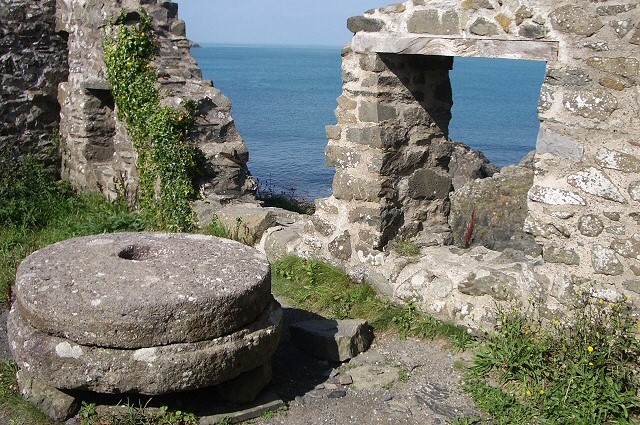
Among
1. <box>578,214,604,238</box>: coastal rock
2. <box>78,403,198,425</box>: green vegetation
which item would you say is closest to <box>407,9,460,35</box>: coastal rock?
<box>578,214,604,238</box>: coastal rock

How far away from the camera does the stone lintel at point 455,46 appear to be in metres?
4.79

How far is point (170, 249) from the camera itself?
4.90m

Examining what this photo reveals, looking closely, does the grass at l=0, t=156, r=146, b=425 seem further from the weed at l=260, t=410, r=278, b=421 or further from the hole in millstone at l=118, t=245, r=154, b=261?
the weed at l=260, t=410, r=278, b=421

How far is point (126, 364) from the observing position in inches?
161

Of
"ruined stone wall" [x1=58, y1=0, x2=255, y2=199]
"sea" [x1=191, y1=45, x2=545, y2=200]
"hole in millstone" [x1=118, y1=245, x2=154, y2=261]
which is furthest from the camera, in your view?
"sea" [x1=191, y1=45, x2=545, y2=200]

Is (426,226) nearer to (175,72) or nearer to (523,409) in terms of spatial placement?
(523,409)

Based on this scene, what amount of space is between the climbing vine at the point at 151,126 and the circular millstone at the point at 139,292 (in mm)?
2579

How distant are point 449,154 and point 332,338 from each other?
6.58ft

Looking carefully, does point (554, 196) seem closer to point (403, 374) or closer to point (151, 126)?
point (403, 374)

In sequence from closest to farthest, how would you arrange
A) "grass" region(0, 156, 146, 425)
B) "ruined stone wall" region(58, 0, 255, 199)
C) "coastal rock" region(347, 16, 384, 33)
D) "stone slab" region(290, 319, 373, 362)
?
"stone slab" region(290, 319, 373, 362)
"coastal rock" region(347, 16, 384, 33)
"grass" region(0, 156, 146, 425)
"ruined stone wall" region(58, 0, 255, 199)

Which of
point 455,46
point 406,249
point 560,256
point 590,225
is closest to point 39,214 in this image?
point 406,249

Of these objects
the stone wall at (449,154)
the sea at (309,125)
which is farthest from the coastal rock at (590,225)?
the sea at (309,125)

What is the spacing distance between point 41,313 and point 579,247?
3.19 meters

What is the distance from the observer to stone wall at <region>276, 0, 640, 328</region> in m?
4.61
